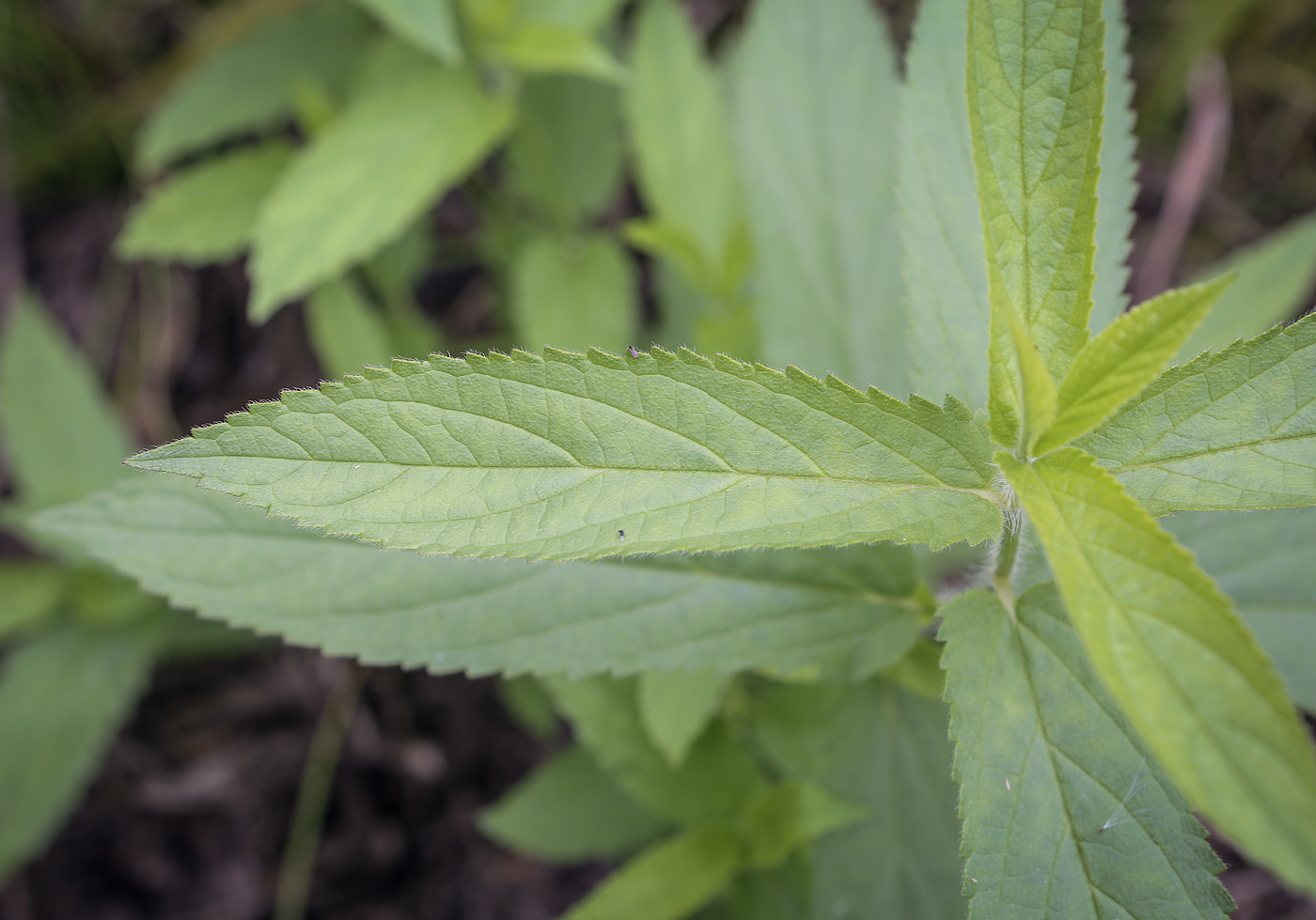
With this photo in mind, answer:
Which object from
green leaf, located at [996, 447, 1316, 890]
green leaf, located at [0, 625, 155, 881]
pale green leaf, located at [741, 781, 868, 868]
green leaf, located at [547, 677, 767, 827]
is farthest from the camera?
green leaf, located at [0, 625, 155, 881]

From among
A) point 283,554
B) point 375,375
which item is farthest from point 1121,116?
point 283,554

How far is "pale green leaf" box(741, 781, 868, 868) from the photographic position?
163 cm

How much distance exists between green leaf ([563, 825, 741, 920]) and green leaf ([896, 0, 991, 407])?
1.06 m

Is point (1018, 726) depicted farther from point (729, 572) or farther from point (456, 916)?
point (456, 916)

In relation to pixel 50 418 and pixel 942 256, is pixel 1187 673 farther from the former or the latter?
pixel 50 418

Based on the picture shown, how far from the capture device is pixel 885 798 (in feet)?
5.74

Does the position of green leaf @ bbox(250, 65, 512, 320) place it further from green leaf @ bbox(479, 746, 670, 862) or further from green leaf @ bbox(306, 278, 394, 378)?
green leaf @ bbox(479, 746, 670, 862)

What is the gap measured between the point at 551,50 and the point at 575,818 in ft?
6.15

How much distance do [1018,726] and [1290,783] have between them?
36 centimetres

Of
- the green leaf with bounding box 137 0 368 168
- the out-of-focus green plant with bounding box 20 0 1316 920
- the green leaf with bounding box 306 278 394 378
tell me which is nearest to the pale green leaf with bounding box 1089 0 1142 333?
the out-of-focus green plant with bounding box 20 0 1316 920

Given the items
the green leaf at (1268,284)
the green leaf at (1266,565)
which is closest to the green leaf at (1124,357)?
the green leaf at (1266,565)

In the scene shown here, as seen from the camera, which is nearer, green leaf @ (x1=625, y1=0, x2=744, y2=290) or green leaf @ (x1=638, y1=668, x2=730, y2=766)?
green leaf @ (x1=638, y1=668, x2=730, y2=766)

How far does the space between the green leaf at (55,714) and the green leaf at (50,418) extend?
468 millimetres

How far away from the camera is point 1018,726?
108 cm
